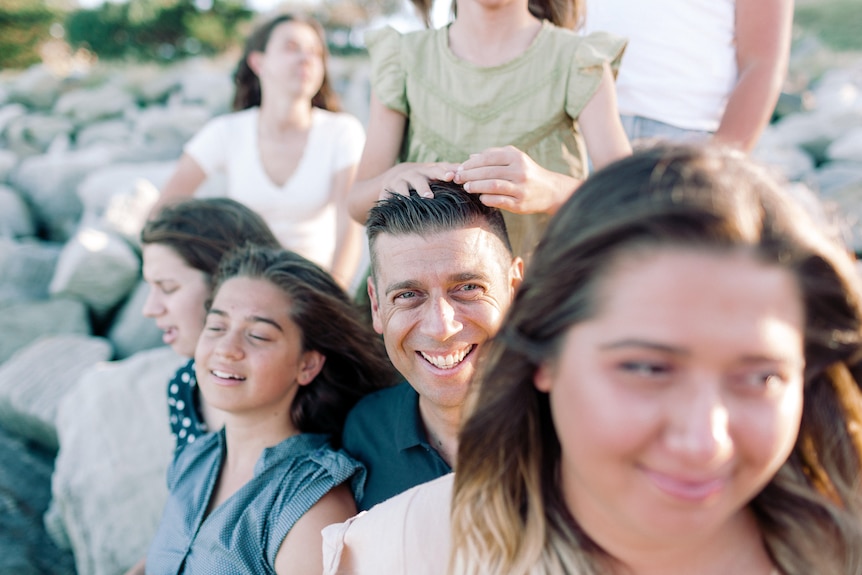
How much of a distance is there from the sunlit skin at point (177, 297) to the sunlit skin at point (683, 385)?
222 cm

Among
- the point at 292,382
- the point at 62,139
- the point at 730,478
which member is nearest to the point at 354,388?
the point at 292,382

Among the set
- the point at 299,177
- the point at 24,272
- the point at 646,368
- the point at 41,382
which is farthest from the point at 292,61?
the point at 646,368

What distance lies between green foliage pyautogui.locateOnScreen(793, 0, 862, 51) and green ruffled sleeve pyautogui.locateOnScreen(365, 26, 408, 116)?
48.7 ft

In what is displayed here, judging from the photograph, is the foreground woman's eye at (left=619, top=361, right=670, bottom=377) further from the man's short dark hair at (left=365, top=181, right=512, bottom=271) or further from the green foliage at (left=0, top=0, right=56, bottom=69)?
the green foliage at (left=0, top=0, right=56, bottom=69)

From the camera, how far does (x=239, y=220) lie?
3211 mm

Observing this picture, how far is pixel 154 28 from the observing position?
17.7 m

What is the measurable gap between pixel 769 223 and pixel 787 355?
0.62ft

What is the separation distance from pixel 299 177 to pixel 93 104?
8.35m

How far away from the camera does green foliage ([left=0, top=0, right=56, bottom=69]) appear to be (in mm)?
17594

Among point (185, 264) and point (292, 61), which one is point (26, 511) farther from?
point (292, 61)

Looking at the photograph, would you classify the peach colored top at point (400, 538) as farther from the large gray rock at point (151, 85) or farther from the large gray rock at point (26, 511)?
the large gray rock at point (151, 85)

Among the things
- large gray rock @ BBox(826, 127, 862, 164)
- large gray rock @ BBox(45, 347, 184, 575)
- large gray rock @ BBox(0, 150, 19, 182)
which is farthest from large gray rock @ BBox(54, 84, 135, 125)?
large gray rock @ BBox(826, 127, 862, 164)

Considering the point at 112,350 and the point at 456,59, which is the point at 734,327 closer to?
the point at 456,59

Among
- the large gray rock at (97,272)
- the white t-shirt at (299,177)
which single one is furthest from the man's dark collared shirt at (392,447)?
the large gray rock at (97,272)
